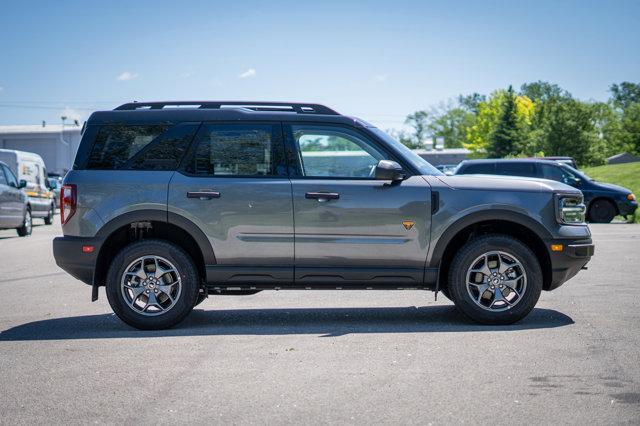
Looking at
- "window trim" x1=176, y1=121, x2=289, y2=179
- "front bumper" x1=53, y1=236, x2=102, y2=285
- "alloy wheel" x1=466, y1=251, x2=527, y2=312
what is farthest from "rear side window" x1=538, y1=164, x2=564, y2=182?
"front bumper" x1=53, y1=236, x2=102, y2=285

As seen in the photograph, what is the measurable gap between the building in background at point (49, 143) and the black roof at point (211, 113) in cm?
8332

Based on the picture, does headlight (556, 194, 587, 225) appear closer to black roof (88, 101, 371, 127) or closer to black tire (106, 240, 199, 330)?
black roof (88, 101, 371, 127)

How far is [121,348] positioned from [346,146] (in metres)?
2.70

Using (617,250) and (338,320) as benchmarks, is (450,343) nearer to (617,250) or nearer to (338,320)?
(338,320)

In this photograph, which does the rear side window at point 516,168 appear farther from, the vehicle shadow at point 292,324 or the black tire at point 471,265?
the black tire at point 471,265

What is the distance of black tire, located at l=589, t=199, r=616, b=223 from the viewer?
23.8m

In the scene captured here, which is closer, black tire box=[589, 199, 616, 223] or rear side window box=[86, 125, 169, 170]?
rear side window box=[86, 125, 169, 170]

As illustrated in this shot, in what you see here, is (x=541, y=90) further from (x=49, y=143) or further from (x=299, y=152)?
(x=299, y=152)

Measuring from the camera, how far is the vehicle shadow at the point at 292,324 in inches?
278

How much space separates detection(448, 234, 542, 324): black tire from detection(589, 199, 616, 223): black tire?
1773 cm

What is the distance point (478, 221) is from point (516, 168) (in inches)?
643

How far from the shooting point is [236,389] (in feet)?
16.6

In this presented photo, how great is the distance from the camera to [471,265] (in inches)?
283

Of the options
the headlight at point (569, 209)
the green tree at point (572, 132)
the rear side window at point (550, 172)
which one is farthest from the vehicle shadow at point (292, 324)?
the green tree at point (572, 132)
